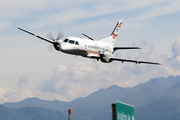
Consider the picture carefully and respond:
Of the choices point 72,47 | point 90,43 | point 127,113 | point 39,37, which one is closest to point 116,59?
point 90,43

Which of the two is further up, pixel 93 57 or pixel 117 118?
pixel 93 57

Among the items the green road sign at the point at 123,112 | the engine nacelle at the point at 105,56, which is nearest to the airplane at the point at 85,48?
the engine nacelle at the point at 105,56

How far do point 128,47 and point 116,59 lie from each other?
224 inches

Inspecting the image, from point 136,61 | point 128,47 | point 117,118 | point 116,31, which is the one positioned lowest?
point 117,118

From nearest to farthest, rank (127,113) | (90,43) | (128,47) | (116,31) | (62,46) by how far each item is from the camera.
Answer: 1. (127,113)
2. (62,46)
3. (90,43)
4. (128,47)
5. (116,31)

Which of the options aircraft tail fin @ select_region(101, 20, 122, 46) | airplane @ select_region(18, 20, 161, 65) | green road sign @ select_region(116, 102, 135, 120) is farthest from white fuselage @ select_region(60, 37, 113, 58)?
green road sign @ select_region(116, 102, 135, 120)

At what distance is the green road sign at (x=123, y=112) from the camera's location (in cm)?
3315

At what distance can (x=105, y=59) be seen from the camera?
69.0 meters

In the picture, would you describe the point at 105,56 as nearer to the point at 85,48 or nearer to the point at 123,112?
the point at 85,48

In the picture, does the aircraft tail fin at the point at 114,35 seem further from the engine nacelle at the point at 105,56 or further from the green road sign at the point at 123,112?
the green road sign at the point at 123,112

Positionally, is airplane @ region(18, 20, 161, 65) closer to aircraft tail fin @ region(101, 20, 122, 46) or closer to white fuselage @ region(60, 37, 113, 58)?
white fuselage @ region(60, 37, 113, 58)

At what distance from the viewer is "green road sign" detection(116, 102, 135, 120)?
33.2 meters

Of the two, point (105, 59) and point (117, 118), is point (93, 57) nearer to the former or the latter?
point (105, 59)

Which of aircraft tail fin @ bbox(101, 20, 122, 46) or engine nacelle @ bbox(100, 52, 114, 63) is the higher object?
aircraft tail fin @ bbox(101, 20, 122, 46)
